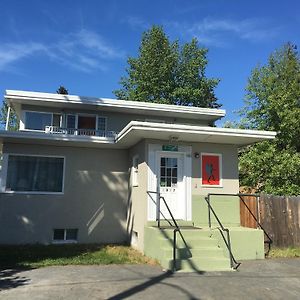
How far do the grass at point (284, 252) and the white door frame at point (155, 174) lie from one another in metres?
2.77

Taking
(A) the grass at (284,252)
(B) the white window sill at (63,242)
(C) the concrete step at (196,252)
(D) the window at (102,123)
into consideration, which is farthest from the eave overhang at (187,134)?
(B) the white window sill at (63,242)

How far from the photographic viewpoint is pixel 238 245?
11.3m

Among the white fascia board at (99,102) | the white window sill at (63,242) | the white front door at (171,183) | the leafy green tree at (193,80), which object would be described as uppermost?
the leafy green tree at (193,80)

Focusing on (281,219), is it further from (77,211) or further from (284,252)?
(77,211)

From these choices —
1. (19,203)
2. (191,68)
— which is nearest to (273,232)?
(19,203)

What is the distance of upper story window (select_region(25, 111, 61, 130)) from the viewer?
16.3m

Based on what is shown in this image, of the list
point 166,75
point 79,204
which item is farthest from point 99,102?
point 166,75

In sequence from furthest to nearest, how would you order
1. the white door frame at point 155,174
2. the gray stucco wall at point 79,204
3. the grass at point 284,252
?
the gray stucco wall at point 79,204
the white door frame at point 155,174
the grass at point 284,252

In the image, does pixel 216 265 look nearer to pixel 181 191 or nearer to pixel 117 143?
pixel 181 191

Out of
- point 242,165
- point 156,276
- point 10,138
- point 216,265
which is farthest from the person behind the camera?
point 242,165

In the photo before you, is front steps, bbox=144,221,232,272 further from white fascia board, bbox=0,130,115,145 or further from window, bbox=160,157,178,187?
white fascia board, bbox=0,130,115,145

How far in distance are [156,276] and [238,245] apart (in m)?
3.43

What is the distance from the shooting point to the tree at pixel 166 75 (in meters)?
35.8

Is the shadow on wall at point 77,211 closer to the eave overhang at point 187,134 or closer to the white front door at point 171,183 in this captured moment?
the eave overhang at point 187,134
